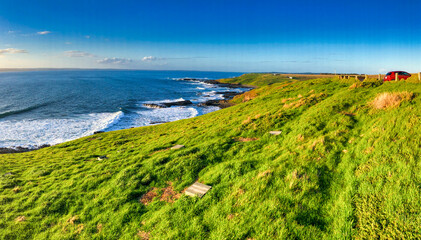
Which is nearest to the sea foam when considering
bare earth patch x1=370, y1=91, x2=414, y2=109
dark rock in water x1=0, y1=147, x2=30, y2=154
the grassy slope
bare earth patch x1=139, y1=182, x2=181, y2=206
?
dark rock in water x1=0, y1=147, x2=30, y2=154

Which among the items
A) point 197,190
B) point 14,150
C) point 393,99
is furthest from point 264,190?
point 14,150

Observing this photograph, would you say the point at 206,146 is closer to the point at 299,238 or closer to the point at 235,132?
the point at 235,132

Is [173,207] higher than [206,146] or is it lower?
lower

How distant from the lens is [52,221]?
989 cm

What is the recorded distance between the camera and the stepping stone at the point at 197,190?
9531 mm

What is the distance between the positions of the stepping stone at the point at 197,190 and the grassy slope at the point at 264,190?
37 cm

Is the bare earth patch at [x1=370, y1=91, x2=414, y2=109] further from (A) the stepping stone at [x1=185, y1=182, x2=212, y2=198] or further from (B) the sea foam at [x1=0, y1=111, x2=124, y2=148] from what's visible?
(B) the sea foam at [x1=0, y1=111, x2=124, y2=148]

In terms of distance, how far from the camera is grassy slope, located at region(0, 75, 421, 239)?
264 inches

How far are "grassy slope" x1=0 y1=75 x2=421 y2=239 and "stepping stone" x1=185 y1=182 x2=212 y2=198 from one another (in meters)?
0.37

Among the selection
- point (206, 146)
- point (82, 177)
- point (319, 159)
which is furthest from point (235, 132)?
point (82, 177)

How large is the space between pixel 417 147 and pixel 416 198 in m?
3.66

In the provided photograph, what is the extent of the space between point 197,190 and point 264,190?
3.33 meters

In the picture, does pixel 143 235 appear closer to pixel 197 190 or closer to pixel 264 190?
pixel 197 190

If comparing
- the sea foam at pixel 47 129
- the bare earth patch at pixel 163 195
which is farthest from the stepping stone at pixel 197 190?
the sea foam at pixel 47 129
